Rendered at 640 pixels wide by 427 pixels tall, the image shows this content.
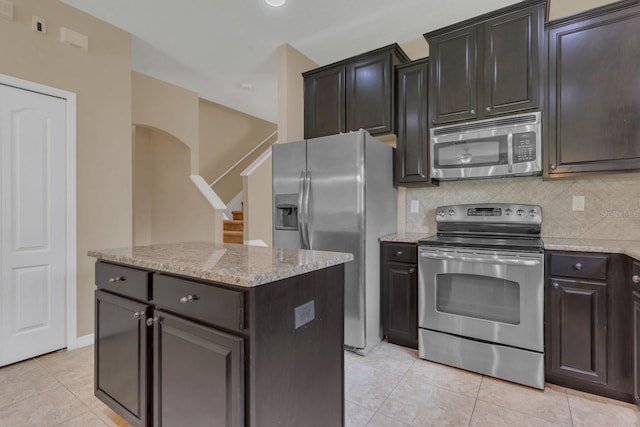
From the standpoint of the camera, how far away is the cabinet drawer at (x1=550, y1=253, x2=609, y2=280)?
1955 mm

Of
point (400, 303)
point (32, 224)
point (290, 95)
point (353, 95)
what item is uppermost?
point (290, 95)

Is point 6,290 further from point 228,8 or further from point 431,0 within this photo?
point 431,0

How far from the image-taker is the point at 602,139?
7.00 ft

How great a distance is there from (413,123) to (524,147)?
91cm

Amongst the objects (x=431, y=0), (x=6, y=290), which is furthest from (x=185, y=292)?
(x=431, y=0)

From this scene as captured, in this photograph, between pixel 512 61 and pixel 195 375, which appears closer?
pixel 195 375

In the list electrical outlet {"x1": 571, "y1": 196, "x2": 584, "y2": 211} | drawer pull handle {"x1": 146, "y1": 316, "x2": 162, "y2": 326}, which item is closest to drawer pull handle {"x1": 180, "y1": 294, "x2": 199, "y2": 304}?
drawer pull handle {"x1": 146, "y1": 316, "x2": 162, "y2": 326}

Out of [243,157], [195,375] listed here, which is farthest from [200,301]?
[243,157]

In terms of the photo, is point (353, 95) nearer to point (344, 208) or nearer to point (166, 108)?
point (344, 208)

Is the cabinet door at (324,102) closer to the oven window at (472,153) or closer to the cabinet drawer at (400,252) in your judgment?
the oven window at (472,153)

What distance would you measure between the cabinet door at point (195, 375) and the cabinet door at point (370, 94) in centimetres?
242

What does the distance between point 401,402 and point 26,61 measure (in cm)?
376

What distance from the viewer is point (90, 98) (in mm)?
2918

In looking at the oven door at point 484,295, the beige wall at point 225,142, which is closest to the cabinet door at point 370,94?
the oven door at point 484,295
